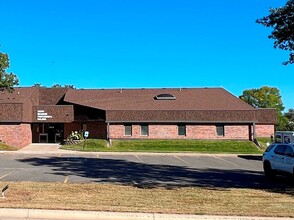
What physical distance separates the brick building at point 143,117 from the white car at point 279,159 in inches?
952

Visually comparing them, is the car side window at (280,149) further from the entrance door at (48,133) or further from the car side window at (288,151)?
the entrance door at (48,133)

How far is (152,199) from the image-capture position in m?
10.6

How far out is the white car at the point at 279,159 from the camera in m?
16.4

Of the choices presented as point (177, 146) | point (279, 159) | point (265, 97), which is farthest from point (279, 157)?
point (265, 97)

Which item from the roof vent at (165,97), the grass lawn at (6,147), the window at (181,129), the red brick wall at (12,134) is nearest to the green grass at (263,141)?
the window at (181,129)

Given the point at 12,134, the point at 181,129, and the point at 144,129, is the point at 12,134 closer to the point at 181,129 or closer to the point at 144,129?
the point at 144,129

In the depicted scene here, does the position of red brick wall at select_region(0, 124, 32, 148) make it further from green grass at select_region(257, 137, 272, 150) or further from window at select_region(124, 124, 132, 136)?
green grass at select_region(257, 137, 272, 150)

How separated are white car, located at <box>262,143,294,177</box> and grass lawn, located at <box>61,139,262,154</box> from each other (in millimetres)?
20123

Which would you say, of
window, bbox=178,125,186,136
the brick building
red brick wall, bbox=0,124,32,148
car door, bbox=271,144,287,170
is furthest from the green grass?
red brick wall, bbox=0,124,32,148

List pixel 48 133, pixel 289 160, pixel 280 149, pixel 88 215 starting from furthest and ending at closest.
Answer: pixel 48 133 → pixel 280 149 → pixel 289 160 → pixel 88 215

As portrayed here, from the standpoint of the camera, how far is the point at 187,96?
4772 cm

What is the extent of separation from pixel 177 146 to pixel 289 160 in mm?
23975

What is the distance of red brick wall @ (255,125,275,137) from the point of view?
46.4 m

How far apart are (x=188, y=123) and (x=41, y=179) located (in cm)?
2949
